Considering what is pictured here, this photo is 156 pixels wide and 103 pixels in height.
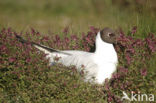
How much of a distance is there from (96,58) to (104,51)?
153 mm

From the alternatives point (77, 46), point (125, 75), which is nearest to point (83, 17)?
point (77, 46)

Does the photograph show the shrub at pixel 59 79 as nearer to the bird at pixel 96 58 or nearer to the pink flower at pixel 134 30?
the bird at pixel 96 58

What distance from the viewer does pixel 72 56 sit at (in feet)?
14.2

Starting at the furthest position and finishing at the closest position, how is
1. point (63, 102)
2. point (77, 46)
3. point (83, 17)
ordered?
point (83, 17) → point (77, 46) → point (63, 102)

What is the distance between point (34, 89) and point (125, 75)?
1052 mm

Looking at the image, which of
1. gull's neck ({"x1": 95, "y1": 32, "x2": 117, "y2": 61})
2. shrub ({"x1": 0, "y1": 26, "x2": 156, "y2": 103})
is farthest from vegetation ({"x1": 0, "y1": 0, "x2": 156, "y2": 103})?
gull's neck ({"x1": 95, "y1": 32, "x2": 117, "y2": 61})

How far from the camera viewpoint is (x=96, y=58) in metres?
4.15

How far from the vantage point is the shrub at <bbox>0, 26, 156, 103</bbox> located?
384cm

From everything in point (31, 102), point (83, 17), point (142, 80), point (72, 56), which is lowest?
point (31, 102)

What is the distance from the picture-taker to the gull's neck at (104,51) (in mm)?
4176

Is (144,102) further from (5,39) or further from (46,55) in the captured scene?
(5,39)

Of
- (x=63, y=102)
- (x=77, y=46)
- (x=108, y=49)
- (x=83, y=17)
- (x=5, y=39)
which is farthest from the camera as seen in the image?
(x=83, y=17)

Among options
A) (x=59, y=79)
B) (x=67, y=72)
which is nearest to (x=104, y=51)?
(x=67, y=72)

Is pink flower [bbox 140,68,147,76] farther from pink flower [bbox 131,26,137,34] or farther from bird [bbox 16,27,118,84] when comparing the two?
pink flower [bbox 131,26,137,34]
